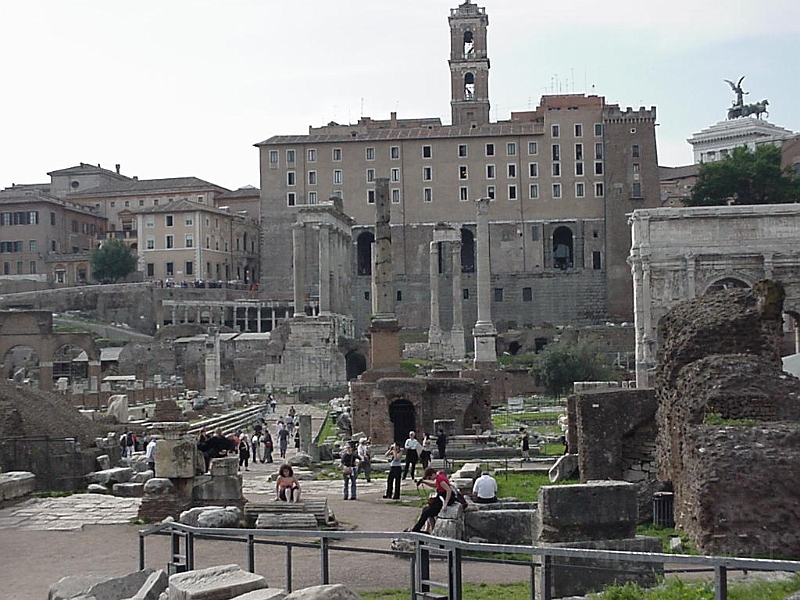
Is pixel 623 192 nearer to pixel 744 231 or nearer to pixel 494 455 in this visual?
pixel 744 231

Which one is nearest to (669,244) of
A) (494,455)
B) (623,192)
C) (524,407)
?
(524,407)

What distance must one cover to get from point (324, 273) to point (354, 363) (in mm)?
5699

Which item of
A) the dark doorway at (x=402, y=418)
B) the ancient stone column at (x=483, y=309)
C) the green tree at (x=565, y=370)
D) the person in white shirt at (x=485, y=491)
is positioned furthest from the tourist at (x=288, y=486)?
the ancient stone column at (x=483, y=309)

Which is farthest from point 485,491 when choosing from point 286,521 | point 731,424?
point 731,424

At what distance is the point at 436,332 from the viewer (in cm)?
6175

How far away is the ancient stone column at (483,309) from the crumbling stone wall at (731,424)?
3865 cm

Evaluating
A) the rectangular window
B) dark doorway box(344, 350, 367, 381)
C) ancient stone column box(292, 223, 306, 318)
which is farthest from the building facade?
ancient stone column box(292, 223, 306, 318)

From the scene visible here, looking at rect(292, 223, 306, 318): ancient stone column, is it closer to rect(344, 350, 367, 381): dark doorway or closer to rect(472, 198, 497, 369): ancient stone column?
rect(344, 350, 367, 381): dark doorway

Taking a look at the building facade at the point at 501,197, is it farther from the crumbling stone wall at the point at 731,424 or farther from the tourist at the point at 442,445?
the crumbling stone wall at the point at 731,424

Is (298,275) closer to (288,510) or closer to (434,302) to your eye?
(434,302)

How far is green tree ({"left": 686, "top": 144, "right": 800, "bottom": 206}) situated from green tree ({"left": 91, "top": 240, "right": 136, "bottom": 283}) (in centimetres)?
3914

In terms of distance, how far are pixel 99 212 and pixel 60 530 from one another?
8000cm

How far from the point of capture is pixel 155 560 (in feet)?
36.3

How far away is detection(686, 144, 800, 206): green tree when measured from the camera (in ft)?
217
